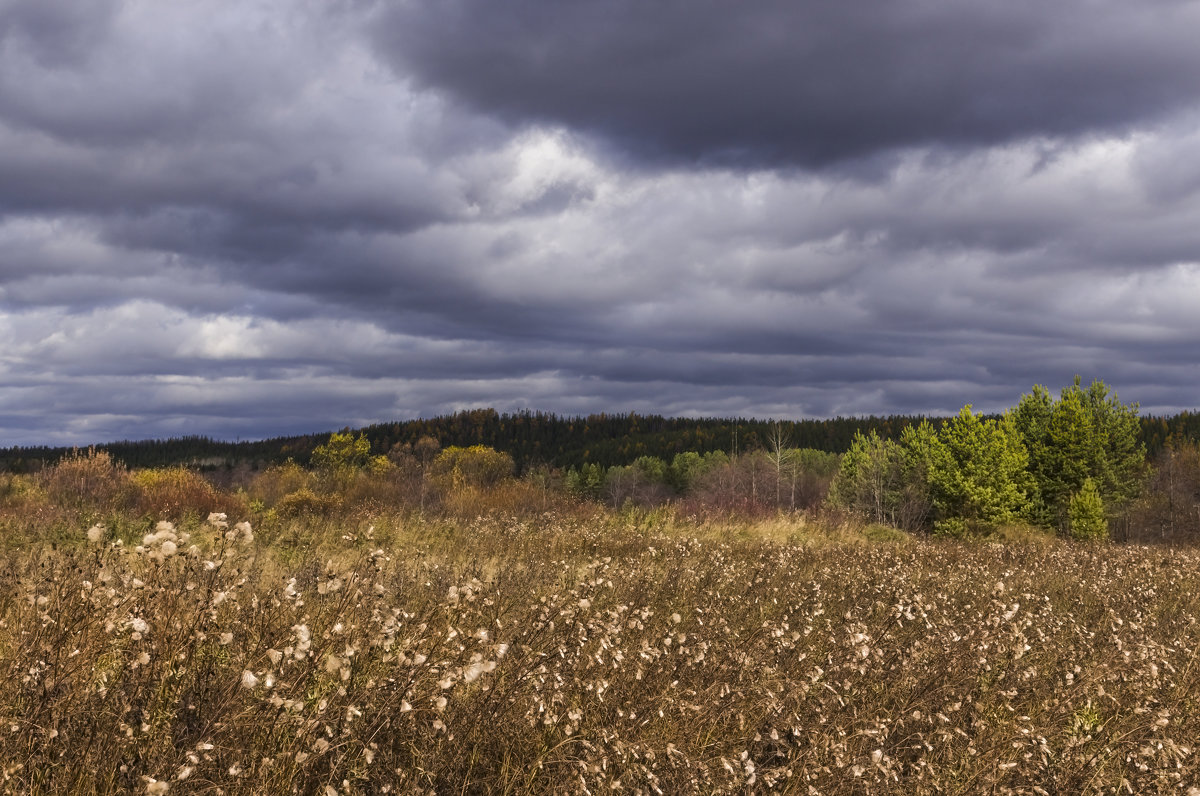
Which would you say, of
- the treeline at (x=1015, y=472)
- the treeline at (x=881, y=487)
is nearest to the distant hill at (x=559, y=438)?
the treeline at (x=881, y=487)

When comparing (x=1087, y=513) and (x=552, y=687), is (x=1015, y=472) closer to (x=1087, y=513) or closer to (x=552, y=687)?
(x=1087, y=513)

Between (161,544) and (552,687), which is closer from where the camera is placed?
(161,544)

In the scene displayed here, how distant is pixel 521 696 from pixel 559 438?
176 m

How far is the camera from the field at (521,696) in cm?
300

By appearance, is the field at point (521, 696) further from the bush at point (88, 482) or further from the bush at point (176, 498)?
the bush at point (88, 482)

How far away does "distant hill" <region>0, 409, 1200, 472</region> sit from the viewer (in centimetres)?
13638

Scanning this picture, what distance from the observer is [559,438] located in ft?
589

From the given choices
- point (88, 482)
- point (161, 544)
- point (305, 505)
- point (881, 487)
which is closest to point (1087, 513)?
point (881, 487)

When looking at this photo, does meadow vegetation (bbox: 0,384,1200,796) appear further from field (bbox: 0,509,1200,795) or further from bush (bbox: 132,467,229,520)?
bush (bbox: 132,467,229,520)

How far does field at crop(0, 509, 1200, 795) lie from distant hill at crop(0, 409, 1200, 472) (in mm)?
119201

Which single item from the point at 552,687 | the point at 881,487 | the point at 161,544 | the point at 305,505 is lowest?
the point at 881,487

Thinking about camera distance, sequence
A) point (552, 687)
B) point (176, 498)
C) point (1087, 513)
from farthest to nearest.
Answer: point (1087, 513) → point (176, 498) → point (552, 687)

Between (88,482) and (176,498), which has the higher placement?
(88,482)

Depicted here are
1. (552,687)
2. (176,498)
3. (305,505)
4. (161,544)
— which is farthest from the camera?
(305,505)
